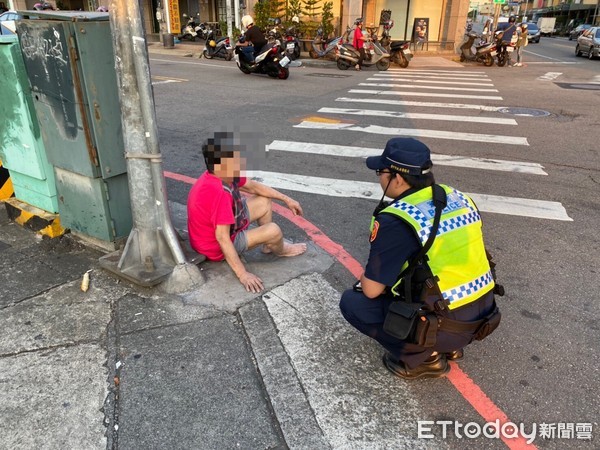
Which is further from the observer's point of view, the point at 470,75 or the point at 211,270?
the point at 470,75

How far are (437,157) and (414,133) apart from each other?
54.7 inches

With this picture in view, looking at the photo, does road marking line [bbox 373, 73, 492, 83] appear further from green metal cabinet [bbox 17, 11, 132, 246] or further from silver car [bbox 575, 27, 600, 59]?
green metal cabinet [bbox 17, 11, 132, 246]

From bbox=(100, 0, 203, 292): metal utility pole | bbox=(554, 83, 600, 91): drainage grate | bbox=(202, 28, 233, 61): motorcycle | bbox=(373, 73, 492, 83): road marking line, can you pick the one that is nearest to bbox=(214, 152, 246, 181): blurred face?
bbox=(100, 0, 203, 292): metal utility pole

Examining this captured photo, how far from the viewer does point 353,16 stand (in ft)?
71.1

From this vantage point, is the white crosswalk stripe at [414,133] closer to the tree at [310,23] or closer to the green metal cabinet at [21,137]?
the green metal cabinet at [21,137]

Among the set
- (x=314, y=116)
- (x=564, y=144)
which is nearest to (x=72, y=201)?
(x=314, y=116)

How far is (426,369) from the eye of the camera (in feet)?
8.78

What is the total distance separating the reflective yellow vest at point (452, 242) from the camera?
2.28 m

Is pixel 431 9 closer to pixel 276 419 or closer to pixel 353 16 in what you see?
pixel 353 16

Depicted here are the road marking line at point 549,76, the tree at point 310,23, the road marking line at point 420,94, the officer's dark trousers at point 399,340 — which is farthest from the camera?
the tree at point 310,23

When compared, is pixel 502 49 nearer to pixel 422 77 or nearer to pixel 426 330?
pixel 422 77

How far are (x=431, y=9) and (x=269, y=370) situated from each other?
80.8 ft

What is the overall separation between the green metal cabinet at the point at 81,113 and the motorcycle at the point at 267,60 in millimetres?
10478

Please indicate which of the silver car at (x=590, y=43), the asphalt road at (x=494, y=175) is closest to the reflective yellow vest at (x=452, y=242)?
the asphalt road at (x=494, y=175)
